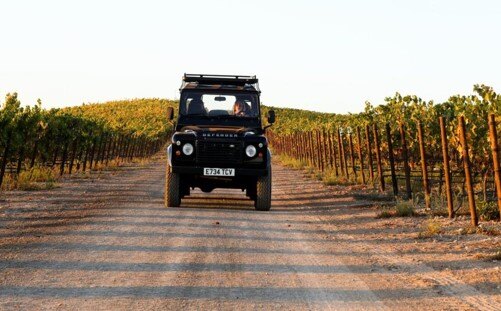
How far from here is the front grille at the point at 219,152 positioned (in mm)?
15133

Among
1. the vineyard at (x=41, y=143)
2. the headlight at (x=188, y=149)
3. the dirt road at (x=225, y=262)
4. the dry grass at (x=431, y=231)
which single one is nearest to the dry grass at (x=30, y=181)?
the vineyard at (x=41, y=143)

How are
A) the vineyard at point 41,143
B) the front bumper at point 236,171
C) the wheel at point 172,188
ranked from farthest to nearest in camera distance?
the vineyard at point 41,143 → the wheel at point 172,188 → the front bumper at point 236,171

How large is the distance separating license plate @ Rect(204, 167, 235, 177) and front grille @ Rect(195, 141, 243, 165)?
0.14 meters

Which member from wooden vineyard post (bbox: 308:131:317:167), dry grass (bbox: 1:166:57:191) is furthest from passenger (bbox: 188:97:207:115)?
wooden vineyard post (bbox: 308:131:317:167)

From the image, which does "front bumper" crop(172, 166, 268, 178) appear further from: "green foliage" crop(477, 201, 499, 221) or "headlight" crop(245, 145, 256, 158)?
"green foliage" crop(477, 201, 499, 221)

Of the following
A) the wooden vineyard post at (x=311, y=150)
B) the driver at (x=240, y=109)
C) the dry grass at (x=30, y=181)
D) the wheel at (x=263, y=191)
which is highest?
the wooden vineyard post at (x=311, y=150)

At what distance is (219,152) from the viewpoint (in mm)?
15180

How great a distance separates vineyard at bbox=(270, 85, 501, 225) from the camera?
46.9 ft

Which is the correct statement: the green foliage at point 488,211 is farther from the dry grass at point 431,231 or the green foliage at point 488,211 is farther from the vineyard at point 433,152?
the dry grass at point 431,231

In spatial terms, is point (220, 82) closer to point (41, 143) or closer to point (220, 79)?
point (220, 79)

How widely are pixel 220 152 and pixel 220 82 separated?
2.08 meters

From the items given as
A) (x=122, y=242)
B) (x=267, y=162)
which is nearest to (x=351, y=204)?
(x=267, y=162)

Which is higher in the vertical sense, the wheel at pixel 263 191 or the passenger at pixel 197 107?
the passenger at pixel 197 107

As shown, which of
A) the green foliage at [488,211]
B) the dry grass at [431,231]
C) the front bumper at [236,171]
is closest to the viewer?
the dry grass at [431,231]
